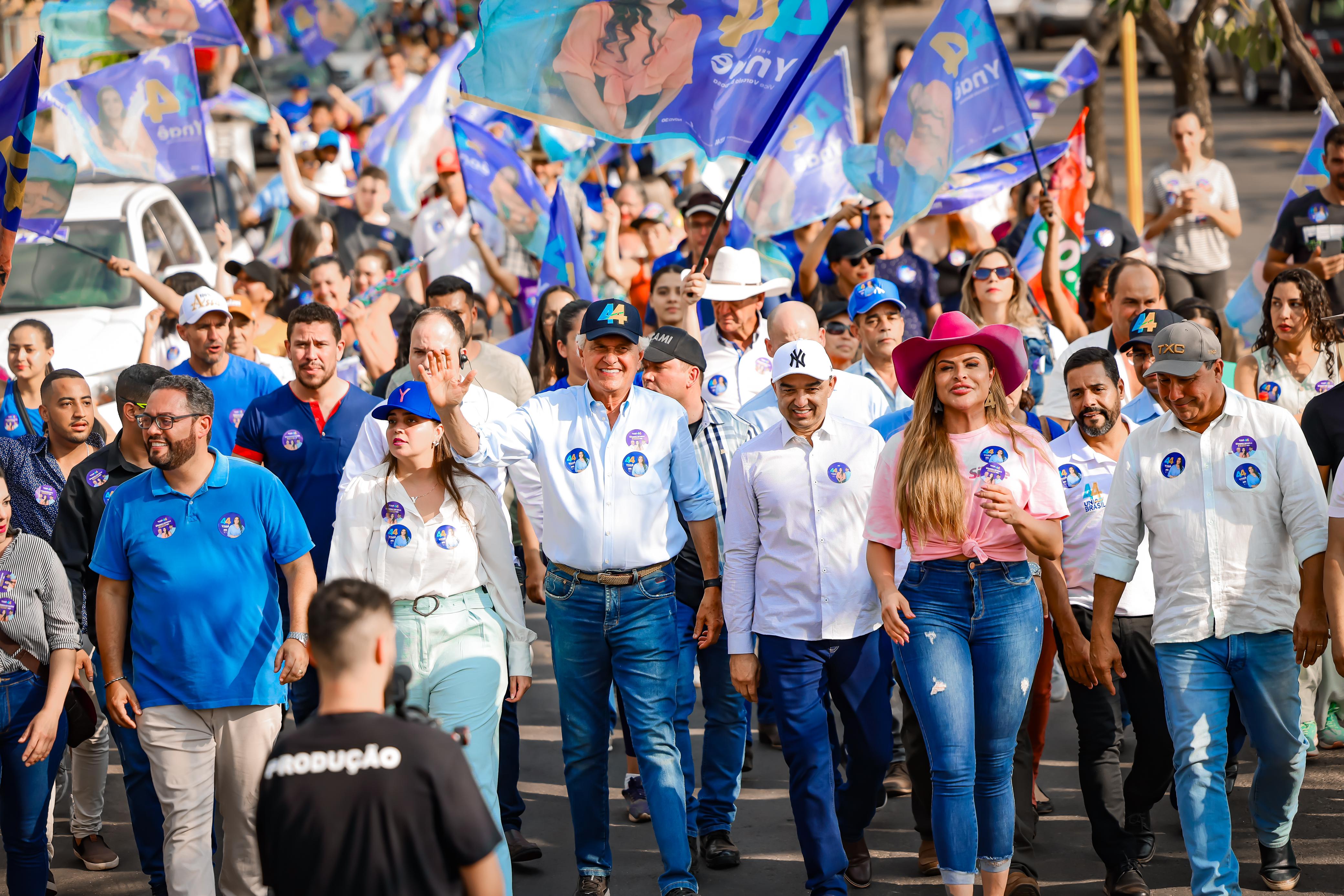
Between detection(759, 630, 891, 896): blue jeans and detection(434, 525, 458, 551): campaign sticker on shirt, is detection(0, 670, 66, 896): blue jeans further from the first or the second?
detection(759, 630, 891, 896): blue jeans

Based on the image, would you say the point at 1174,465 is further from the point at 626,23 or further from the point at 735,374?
the point at 626,23

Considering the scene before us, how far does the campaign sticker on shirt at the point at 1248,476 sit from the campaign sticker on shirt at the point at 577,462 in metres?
2.55

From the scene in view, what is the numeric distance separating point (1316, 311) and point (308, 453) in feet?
16.3

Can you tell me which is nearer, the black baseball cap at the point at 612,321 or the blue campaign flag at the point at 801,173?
the black baseball cap at the point at 612,321

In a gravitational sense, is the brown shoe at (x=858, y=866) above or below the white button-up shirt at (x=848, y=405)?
below

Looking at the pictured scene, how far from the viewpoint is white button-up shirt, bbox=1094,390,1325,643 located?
18.2 ft

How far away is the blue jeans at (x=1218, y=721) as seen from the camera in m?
5.45

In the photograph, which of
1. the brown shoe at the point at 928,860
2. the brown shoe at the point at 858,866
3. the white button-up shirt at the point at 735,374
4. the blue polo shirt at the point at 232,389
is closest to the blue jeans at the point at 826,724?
the brown shoe at the point at 858,866

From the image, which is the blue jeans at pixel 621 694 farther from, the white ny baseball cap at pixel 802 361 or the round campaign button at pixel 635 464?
the white ny baseball cap at pixel 802 361

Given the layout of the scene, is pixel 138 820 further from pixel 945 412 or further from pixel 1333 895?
pixel 1333 895

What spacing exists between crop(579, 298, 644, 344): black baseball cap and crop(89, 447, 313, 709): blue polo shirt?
4.72ft

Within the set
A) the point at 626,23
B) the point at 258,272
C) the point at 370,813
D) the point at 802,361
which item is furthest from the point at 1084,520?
the point at 258,272

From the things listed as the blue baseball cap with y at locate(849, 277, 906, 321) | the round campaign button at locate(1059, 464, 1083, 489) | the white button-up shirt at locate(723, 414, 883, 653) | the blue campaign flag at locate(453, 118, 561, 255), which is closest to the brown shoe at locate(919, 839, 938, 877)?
the white button-up shirt at locate(723, 414, 883, 653)

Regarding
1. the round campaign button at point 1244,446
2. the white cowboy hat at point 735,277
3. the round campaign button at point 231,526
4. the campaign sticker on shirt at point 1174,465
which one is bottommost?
the round campaign button at point 231,526
